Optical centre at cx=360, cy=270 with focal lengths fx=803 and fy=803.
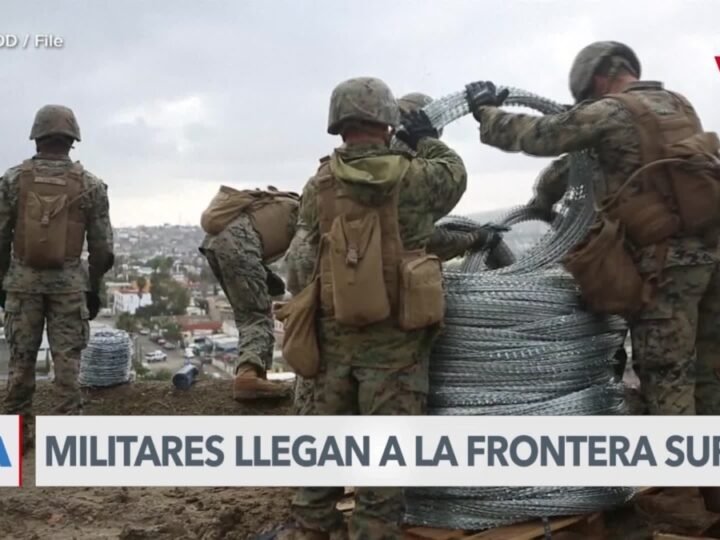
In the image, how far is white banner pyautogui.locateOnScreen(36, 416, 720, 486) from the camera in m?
3.33

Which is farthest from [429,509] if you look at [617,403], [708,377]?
[708,377]

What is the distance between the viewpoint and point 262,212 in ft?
20.3

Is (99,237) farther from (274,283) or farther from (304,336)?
(304,336)

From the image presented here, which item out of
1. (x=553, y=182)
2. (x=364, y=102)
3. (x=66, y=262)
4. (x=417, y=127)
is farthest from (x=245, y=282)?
(x=364, y=102)

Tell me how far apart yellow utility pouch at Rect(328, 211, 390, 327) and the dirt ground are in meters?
1.50

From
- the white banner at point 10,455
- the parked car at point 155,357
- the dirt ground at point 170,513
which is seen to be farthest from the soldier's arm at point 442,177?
the parked car at point 155,357

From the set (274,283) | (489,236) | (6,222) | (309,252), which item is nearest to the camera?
(309,252)

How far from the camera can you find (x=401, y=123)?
11.9 ft

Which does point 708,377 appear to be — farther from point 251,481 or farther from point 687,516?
point 251,481

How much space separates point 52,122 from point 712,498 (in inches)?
174

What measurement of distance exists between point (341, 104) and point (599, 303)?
1411mm

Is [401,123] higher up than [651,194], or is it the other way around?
[401,123]

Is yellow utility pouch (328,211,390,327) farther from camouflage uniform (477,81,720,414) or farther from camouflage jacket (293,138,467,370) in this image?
camouflage uniform (477,81,720,414)

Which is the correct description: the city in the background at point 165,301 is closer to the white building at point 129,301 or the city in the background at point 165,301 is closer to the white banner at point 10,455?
the white building at point 129,301
